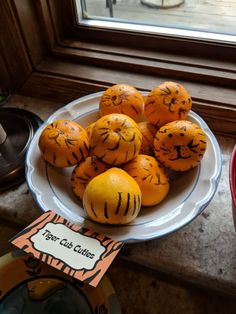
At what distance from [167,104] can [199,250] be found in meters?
0.21

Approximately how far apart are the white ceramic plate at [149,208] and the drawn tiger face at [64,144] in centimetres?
3

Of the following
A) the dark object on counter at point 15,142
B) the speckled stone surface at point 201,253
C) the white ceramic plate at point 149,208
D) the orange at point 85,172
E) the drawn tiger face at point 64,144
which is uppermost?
the drawn tiger face at point 64,144

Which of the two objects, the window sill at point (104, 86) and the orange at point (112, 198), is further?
the window sill at point (104, 86)

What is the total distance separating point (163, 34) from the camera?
2.04ft

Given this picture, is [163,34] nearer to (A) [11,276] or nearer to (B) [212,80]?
(B) [212,80]

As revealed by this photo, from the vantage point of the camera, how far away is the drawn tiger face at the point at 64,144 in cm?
45

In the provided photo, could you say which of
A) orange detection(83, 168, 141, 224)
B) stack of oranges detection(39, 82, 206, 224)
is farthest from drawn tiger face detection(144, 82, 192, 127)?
orange detection(83, 168, 141, 224)

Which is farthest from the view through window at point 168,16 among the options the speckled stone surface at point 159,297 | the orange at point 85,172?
the speckled stone surface at point 159,297

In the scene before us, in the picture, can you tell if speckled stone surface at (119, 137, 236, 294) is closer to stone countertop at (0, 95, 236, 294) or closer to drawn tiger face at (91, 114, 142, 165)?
stone countertop at (0, 95, 236, 294)

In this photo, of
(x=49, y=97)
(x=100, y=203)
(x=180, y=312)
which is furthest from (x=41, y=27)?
(x=180, y=312)

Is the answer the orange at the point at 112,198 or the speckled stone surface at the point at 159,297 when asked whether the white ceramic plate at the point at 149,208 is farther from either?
the speckled stone surface at the point at 159,297

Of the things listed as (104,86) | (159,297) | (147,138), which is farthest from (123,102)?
(159,297)

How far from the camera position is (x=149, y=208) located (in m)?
0.45

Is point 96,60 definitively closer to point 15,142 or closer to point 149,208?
point 15,142
